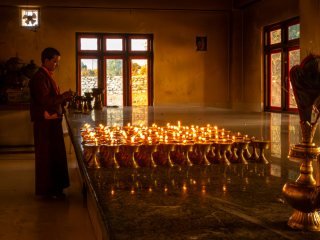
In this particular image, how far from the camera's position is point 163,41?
13.8 metres

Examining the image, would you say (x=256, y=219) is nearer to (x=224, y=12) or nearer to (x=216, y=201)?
(x=216, y=201)

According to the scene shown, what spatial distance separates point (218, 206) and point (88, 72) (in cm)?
1213

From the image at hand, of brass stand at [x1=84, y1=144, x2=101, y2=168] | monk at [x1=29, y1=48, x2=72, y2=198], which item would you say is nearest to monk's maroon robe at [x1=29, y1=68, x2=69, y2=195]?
monk at [x1=29, y1=48, x2=72, y2=198]

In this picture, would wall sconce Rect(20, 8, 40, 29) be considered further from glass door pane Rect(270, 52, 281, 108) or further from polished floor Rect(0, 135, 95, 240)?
polished floor Rect(0, 135, 95, 240)

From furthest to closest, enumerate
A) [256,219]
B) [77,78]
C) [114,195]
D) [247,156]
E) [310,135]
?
[77,78], [247,156], [114,195], [256,219], [310,135]

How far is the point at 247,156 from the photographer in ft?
8.93

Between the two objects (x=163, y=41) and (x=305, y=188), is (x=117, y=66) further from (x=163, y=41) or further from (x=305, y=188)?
(x=305, y=188)

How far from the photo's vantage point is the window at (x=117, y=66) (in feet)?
44.3

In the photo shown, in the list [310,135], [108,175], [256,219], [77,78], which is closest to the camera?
[310,135]

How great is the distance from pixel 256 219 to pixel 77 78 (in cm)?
1224

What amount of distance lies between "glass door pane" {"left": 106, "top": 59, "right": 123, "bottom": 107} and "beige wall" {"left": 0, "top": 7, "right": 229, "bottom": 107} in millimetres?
904

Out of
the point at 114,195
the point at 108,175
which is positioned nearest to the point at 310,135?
the point at 114,195

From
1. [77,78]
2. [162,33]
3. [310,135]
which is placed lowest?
[310,135]

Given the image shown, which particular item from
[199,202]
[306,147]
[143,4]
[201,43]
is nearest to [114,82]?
[143,4]
